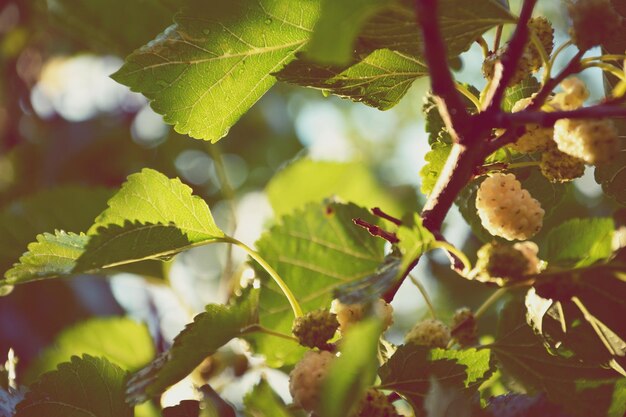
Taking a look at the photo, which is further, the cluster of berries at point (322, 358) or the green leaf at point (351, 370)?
the cluster of berries at point (322, 358)

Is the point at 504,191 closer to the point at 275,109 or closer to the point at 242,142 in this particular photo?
the point at 242,142

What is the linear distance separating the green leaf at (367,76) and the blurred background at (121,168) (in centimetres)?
38

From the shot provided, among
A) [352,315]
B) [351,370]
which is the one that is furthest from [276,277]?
[351,370]

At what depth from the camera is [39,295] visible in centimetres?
207

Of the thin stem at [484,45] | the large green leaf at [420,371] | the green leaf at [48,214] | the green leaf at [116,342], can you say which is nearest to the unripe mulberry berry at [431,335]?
the large green leaf at [420,371]

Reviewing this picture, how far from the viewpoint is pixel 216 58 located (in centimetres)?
97

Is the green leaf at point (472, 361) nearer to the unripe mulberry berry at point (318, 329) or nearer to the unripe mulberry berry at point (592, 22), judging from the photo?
the unripe mulberry berry at point (318, 329)

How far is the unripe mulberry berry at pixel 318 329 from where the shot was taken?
0.85m

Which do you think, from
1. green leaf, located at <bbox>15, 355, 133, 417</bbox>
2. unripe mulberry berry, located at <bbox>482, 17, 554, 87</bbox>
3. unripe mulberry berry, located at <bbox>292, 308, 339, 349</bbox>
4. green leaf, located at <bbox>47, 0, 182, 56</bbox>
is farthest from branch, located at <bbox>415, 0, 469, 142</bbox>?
green leaf, located at <bbox>47, 0, 182, 56</bbox>

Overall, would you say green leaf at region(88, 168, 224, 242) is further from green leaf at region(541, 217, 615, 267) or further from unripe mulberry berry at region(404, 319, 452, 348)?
green leaf at region(541, 217, 615, 267)

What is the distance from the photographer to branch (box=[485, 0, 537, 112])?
751mm

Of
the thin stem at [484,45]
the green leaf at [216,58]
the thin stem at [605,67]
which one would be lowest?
the thin stem at [605,67]

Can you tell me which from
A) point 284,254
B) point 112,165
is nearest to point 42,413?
point 284,254

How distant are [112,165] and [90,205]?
1074 millimetres
